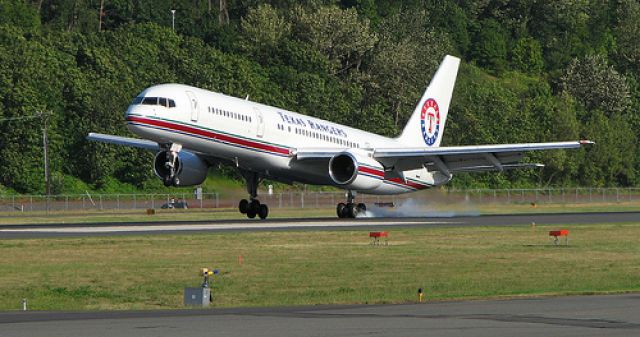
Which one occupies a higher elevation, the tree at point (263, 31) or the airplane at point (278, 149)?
the tree at point (263, 31)

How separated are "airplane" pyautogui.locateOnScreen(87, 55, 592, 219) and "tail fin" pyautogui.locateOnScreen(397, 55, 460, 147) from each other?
4.6 inches

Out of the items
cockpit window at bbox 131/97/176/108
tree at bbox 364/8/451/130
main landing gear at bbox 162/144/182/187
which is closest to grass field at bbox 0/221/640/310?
main landing gear at bbox 162/144/182/187

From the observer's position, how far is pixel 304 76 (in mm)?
125688

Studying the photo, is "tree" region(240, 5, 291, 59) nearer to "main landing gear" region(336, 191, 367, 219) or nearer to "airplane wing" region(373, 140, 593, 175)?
"airplane wing" region(373, 140, 593, 175)

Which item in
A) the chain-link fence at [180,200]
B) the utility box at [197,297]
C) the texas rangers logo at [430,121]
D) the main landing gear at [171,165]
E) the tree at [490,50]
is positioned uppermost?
the tree at [490,50]

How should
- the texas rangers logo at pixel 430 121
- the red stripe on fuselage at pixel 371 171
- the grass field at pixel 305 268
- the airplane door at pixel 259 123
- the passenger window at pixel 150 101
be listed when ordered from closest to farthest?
the grass field at pixel 305 268 → the passenger window at pixel 150 101 → the airplane door at pixel 259 123 → the red stripe on fuselage at pixel 371 171 → the texas rangers logo at pixel 430 121

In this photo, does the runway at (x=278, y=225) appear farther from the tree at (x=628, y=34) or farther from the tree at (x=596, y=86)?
the tree at (x=628, y=34)

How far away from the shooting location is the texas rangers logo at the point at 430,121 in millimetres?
71438

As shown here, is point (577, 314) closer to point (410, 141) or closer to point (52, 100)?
point (410, 141)

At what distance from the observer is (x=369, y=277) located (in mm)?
34219

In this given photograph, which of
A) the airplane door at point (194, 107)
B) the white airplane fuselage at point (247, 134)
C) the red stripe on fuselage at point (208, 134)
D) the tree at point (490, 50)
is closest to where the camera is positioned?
the red stripe on fuselage at point (208, 134)

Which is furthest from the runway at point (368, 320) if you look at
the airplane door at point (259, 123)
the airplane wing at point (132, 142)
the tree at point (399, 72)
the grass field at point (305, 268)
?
the tree at point (399, 72)

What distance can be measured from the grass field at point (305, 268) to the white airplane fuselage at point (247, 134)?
5726 mm

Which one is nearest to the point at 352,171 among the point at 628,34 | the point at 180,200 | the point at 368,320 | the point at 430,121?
the point at 430,121
